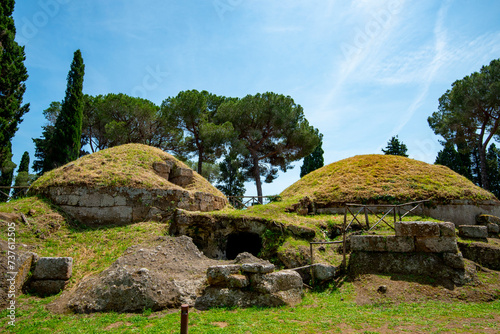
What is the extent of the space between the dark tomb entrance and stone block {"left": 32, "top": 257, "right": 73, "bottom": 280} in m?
6.00

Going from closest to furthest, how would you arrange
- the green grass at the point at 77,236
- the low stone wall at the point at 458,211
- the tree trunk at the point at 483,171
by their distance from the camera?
the green grass at the point at 77,236, the low stone wall at the point at 458,211, the tree trunk at the point at 483,171

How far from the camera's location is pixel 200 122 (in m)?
23.9

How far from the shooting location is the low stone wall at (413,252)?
8.59 meters

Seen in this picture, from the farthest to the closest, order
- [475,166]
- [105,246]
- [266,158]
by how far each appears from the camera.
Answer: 1. [475,166]
2. [266,158]
3. [105,246]

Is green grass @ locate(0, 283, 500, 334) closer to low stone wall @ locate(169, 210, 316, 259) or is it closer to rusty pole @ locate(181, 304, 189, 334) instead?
rusty pole @ locate(181, 304, 189, 334)

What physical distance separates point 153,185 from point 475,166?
126ft

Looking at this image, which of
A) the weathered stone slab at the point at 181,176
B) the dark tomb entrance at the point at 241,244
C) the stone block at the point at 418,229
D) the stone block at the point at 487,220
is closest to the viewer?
the stone block at the point at 418,229

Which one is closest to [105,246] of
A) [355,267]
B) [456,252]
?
[355,267]

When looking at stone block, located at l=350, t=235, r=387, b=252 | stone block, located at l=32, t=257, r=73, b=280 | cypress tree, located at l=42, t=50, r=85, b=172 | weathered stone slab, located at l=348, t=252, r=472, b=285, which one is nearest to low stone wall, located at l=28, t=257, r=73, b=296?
stone block, located at l=32, t=257, r=73, b=280

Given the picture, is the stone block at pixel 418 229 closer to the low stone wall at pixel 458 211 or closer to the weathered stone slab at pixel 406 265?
the weathered stone slab at pixel 406 265

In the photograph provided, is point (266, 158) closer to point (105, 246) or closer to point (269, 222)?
point (269, 222)

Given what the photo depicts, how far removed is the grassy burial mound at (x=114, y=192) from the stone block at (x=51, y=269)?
360cm

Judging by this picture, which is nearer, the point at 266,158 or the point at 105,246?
the point at 105,246

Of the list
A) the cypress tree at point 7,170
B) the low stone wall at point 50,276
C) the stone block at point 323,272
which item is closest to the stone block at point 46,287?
the low stone wall at point 50,276
